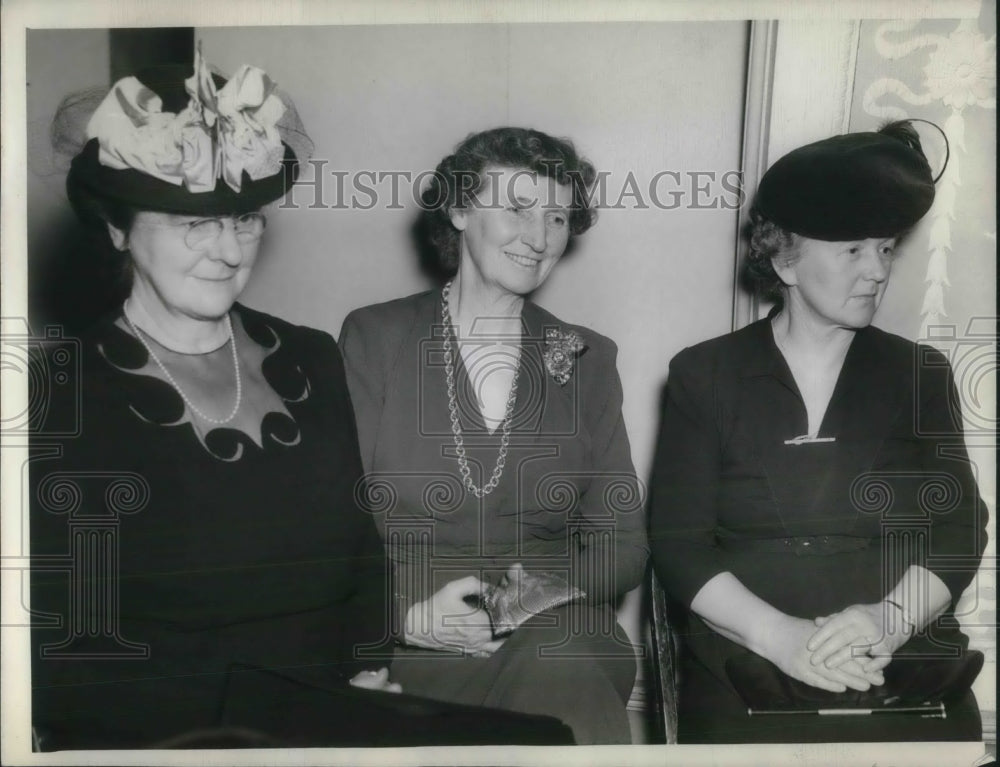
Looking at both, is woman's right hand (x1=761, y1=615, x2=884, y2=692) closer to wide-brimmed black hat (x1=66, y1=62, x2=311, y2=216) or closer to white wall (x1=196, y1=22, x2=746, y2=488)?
white wall (x1=196, y1=22, x2=746, y2=488)

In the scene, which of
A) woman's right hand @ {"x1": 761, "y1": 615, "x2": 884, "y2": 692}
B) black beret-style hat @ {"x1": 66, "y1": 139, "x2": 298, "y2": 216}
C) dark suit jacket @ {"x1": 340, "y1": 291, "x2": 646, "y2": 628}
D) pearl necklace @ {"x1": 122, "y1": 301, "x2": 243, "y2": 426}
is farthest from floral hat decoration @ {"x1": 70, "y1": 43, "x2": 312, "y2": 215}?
woman's right hand @ {"x1": 761, "y1": 615, "x2": 884, "y2": 692}

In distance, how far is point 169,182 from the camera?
1995 mm

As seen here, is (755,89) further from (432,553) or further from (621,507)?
(432,553)

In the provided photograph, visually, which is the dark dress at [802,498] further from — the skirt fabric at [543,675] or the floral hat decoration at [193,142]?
the floral hat decoration at [193,142]

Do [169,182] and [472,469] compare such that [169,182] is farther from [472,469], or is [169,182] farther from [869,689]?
[869,689]

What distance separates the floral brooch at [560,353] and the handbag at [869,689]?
0.69m

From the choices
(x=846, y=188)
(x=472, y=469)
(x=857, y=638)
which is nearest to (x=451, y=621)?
(x=472, y=469)

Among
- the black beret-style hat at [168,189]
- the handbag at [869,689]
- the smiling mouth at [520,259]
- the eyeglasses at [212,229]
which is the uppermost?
the black beret-style hat at [168,189]

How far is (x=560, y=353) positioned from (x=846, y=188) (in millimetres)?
679

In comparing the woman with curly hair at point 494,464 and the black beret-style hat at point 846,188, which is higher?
the black beret-style hat at point 846,188

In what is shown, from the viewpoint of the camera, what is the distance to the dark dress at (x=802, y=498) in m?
2.05

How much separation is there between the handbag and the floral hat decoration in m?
1.39

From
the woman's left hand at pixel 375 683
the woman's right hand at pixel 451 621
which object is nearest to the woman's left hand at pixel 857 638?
the woman's right hand at pixel 451 621

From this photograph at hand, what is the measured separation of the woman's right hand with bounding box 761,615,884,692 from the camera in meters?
2.03
